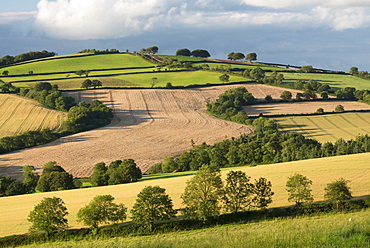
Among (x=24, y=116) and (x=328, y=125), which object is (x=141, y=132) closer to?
(x=24, y=116)

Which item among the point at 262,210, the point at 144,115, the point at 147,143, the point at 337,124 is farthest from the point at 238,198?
the point at 144,115

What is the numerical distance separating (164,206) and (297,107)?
347 feet

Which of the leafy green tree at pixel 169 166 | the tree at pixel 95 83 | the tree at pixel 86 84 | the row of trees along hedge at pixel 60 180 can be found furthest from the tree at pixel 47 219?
the tree at pixel 95 83

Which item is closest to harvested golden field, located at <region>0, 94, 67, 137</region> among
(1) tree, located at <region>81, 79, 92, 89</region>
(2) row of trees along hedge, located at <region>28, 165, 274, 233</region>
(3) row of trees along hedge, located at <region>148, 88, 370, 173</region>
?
(1) tree, located at <region>81, 79, 92, 89</region>

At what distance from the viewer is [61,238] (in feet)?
133

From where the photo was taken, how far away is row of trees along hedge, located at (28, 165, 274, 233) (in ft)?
136

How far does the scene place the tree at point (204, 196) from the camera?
4131 centimetres

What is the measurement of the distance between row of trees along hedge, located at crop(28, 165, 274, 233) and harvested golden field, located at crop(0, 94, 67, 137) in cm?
7688

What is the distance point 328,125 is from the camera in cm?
11844

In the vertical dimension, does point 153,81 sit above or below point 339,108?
above

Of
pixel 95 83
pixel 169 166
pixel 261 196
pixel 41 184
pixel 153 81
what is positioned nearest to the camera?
pixel 261 196

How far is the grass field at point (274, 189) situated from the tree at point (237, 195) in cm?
308

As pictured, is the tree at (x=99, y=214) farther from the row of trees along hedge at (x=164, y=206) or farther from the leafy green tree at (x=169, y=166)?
the leafy green tree at (x=169, y=166)

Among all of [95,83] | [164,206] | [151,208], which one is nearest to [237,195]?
[164,206]
